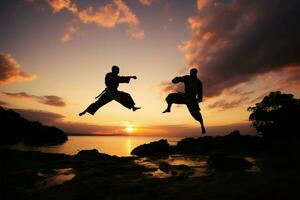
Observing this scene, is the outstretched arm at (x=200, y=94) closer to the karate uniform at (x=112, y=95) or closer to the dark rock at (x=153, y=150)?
the karate uniform at (x=112, y=95)

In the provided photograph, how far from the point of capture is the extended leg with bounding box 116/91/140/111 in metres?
11.1

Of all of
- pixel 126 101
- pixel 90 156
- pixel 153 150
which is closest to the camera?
pixel 126 101

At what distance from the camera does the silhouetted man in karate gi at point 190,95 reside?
1083 centimetres

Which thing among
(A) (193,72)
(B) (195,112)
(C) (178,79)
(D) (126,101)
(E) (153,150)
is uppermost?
(A) (193,72)

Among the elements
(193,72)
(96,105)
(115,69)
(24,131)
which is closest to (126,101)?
(96,105)

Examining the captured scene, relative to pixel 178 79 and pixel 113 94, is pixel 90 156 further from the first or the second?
pixel 178 79

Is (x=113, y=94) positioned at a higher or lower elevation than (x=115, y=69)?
lower

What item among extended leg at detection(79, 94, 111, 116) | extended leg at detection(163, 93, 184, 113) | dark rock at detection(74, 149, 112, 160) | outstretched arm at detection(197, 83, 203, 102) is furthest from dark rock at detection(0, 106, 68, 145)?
outstretched arm at detection(197, 83, 203, 102)

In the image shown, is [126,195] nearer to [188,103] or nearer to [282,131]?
[188,103]

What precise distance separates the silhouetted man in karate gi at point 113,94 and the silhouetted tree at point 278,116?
170ft

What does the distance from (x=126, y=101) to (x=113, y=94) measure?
0.67 metres

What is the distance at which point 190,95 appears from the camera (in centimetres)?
1088

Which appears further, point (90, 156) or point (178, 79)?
point (90, 156)

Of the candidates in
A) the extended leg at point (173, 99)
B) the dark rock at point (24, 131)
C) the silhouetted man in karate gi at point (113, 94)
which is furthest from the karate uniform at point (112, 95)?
the dark rock at point (24, 131)
